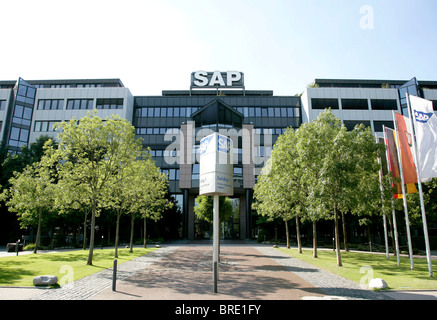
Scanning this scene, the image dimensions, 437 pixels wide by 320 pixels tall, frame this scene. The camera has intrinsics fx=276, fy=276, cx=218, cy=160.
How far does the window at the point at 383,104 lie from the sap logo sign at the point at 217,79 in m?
24.7

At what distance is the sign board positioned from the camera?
40.8ft

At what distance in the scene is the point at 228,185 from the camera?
42.4 ft

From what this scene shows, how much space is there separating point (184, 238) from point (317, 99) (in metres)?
33.9

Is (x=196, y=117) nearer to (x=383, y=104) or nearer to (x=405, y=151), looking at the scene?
(x=383, y=104)

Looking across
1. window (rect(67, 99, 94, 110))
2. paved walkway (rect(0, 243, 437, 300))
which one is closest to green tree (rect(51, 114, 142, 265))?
paved walkway (rect(0, 243, 437, 300))

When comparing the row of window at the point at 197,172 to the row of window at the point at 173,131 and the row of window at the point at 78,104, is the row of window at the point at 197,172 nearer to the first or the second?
the row of window at the point at 173,131

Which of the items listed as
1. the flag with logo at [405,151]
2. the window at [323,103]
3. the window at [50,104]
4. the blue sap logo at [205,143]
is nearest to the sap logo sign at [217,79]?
the window at [323,103]

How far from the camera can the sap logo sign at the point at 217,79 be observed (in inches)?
2141

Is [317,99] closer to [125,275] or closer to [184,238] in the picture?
[184,238]

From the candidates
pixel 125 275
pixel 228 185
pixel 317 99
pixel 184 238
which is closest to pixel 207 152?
pixel 228 185

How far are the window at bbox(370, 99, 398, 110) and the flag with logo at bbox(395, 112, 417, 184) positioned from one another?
128 feet

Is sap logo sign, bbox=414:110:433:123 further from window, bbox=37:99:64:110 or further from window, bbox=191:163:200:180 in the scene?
window, bbox=37:99:64:110

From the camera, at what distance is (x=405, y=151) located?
16141 mm
